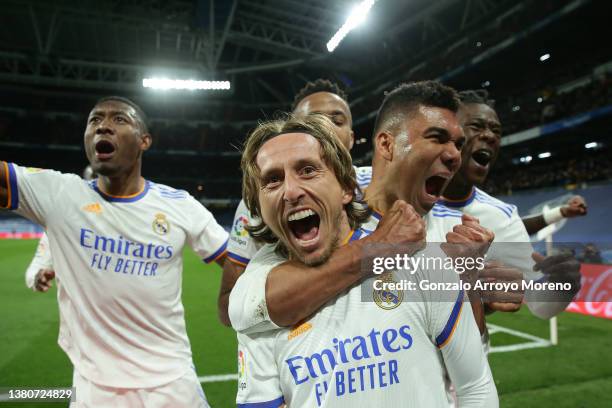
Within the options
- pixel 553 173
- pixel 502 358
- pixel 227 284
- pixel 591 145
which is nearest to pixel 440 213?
pixel 227 284

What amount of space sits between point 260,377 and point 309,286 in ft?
1.14

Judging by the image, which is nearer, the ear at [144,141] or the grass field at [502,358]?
the ear at [144,141]

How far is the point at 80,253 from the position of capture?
2.63 metres

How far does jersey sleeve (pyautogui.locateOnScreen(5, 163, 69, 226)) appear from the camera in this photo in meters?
2.49

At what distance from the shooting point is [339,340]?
139cm

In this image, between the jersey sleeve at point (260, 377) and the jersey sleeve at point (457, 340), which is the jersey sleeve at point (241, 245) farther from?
the jersey sleeve at point (457, 340)

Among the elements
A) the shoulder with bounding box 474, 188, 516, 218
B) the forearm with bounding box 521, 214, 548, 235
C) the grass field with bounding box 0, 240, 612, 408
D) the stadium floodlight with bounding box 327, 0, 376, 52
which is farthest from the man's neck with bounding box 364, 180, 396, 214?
the stadium floodlight with bounding box 327, 0, 376, 52

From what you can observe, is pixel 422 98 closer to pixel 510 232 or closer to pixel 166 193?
pixel 510 232

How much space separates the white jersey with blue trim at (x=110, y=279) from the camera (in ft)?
8.28

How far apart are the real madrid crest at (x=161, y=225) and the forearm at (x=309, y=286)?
1.63 m

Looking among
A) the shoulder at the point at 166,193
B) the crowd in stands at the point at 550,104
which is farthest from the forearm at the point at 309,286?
the crowd in stands at the point at 550,104

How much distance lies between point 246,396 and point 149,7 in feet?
61.0

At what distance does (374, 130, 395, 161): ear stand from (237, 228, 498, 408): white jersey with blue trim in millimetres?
703

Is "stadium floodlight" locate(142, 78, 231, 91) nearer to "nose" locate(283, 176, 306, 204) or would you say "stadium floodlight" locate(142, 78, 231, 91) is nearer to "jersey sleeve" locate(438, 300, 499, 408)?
"nose" locate(283, 176, 306, 204)
